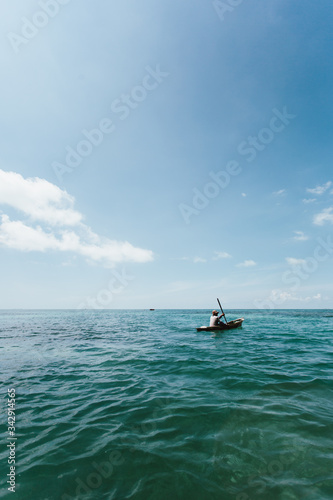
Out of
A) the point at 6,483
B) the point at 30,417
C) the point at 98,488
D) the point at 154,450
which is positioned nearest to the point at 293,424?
the point at 154,450

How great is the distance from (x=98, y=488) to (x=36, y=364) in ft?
31.8

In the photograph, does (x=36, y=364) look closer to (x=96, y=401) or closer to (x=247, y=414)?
(x=96, y=401)

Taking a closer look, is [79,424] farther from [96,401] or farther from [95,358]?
[95,358]

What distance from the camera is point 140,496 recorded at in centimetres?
351

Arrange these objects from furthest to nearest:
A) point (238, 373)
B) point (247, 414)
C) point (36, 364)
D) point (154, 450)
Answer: point (36, 364) → point (238, 373) → point (247, 414) → point (154, 450)

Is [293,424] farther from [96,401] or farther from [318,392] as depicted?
[96,401]

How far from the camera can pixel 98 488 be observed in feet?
12.1

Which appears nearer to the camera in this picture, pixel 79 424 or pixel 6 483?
pixel 6 483

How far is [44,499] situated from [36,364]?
31.0 feet

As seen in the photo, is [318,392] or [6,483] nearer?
[6,483]

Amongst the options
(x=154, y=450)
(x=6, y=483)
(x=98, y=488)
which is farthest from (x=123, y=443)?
(x=6, y=483)

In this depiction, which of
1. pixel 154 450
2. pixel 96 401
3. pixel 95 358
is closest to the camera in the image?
pixel 154 450

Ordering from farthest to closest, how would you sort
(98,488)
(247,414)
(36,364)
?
1. (36,364)
2. (247,414)
3. (98,488)

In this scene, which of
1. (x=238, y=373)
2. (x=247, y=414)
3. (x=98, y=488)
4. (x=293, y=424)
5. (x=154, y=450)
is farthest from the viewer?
(x=238, y=373)
